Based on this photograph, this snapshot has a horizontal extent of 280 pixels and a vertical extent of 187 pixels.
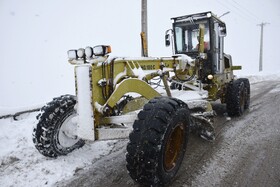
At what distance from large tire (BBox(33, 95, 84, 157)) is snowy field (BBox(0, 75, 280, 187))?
157mm

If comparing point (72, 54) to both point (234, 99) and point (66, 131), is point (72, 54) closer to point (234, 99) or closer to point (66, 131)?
point (66, 131)

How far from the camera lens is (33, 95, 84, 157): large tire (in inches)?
146

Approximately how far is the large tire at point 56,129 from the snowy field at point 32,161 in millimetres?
157

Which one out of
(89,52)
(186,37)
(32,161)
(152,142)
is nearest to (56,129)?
(32,161)

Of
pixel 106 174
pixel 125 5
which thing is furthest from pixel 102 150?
pixel 125 5

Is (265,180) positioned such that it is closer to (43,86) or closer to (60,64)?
(43,86)

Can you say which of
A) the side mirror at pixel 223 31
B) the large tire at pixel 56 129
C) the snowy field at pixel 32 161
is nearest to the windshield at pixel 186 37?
the side mirror at pixel 223 31

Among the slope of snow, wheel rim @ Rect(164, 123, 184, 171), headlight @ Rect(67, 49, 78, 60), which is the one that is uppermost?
headlight @ Rect(67, 49, 78, 60)

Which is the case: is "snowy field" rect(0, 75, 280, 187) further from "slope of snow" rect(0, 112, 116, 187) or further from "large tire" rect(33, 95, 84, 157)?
"large tire" rect(33, 95, 84, 157)

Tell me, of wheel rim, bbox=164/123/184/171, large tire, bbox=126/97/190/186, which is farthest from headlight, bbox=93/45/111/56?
wheel rim, bbox=164/123/184/171

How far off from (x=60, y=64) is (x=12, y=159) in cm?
1206

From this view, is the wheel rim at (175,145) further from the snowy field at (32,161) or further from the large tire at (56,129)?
the large tire at (56,129)

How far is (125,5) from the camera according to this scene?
36531 millimetres

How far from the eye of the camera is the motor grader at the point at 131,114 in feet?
8.96
